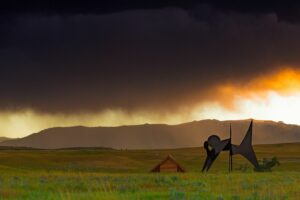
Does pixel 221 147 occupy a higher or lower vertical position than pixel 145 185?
higher

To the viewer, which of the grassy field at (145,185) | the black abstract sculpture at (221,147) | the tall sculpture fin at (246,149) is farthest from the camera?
the tall sculpture fin at (246,149)

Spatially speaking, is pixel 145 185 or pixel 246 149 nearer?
pixel 145 185

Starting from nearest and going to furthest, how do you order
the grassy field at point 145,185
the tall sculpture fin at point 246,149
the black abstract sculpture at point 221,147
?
the grassy field at point 145,185
the black abstract sculpture at point 221,147
the tall sculpture fin at point 246,149

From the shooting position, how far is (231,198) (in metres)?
21.4

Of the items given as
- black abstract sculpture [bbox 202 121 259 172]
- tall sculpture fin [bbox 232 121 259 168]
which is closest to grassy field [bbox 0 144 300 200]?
black abstract sculpture [bbox 202 121 259 172]

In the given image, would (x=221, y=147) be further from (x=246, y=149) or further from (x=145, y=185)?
(x=145, y=185)

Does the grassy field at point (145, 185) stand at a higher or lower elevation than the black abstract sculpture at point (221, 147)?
lower

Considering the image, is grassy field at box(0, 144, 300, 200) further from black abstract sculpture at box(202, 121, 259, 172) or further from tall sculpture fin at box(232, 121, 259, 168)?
tall sculpture fin at box(232, 121, 259, 168)

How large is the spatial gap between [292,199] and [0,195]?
10.3 m

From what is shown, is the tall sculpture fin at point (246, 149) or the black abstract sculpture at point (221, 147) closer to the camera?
the black abstract sculpture at point (221, 147)

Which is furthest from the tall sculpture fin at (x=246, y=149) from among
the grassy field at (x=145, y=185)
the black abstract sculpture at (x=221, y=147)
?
the grassy field at (x=145, y=185)

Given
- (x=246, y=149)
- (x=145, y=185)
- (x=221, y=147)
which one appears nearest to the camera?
(x=145, y=185)

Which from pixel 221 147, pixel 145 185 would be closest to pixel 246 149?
pixel 221 147

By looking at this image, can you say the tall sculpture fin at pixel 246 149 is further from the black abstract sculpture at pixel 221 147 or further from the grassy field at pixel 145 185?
the grassy field at pixel 145 185
